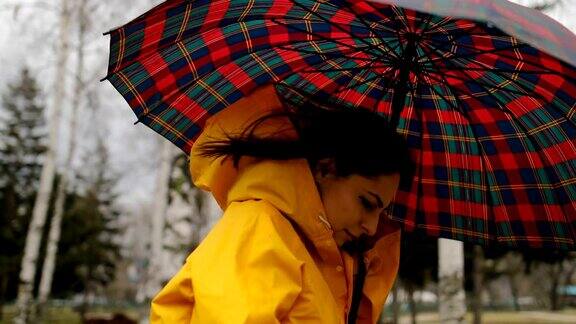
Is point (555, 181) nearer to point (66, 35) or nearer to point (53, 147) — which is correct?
point (53, 147)

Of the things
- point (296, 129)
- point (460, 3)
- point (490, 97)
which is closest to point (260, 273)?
point (296, 129)

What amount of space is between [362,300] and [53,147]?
12.0 m

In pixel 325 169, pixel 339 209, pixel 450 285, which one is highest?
pixel 325 169

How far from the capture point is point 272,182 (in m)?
1.85

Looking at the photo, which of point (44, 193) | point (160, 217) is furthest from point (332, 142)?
point (160, 217)

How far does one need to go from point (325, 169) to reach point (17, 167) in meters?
27.1

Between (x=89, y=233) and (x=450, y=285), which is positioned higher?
(x=89, y=233)

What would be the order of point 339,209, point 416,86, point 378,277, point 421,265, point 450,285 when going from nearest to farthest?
point 339,209
point 378,277
point 416,86
point 450,285
point 421,265

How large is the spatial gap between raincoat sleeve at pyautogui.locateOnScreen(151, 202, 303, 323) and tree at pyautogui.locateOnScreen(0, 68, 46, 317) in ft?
72.5

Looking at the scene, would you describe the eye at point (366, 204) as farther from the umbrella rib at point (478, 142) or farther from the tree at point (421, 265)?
the tree at point (421, 265)

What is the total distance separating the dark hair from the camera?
1941mm

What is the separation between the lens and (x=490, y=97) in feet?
9.54

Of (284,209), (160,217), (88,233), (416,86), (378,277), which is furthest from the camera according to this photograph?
(88,233)

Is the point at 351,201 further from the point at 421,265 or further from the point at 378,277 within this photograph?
the point at 421,265
